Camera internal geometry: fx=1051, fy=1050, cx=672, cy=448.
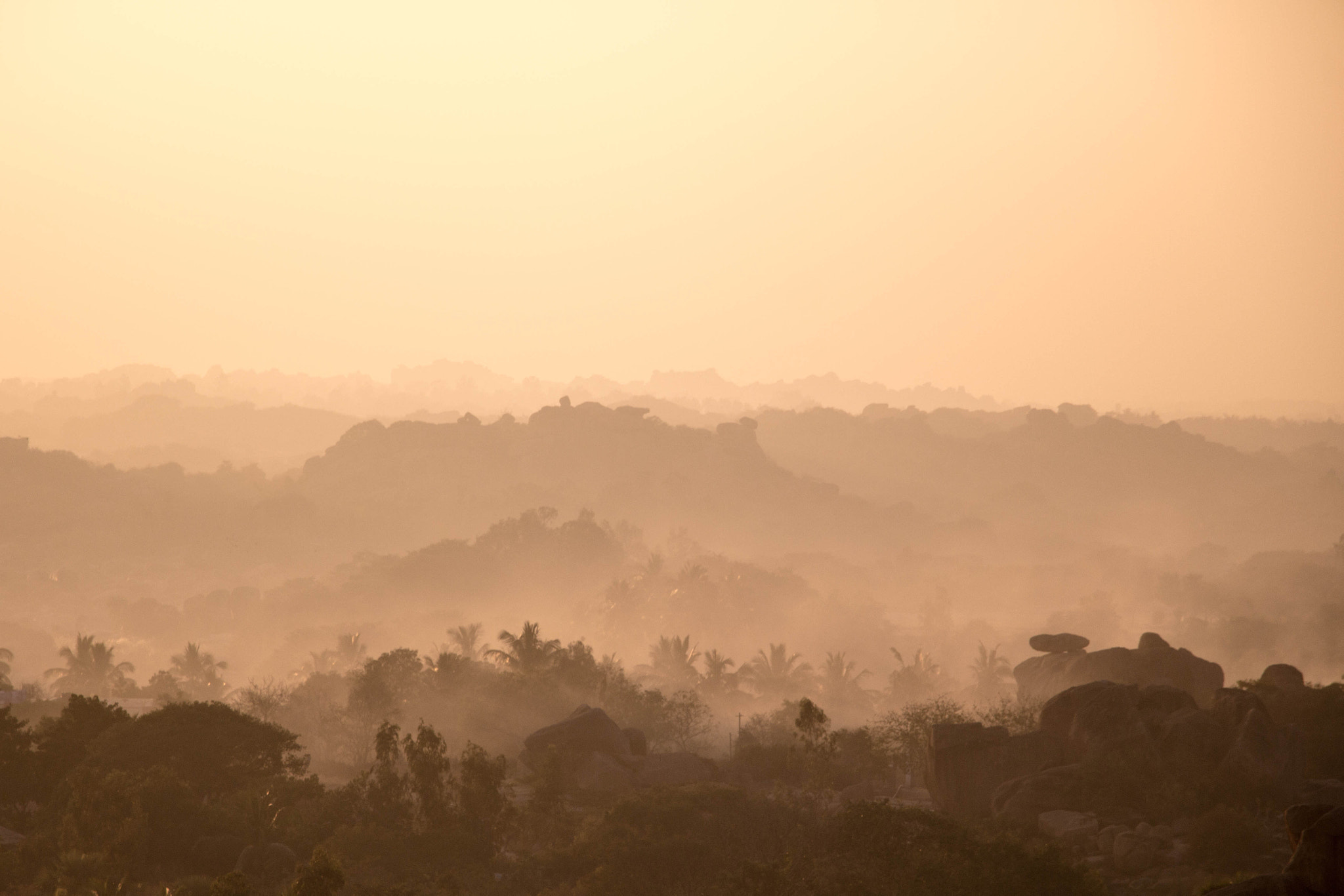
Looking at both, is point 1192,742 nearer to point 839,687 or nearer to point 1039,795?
point 1039,795

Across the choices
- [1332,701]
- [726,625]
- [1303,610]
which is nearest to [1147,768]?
[1332,701]

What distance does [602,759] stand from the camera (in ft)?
167

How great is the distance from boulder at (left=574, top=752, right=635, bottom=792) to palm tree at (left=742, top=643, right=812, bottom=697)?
1775 inches

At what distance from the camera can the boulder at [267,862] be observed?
31.2 meters

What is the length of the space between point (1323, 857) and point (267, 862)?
27634mm

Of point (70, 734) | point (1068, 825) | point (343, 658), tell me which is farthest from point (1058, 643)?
point (343, 658)

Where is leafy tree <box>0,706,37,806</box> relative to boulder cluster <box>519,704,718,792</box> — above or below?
above

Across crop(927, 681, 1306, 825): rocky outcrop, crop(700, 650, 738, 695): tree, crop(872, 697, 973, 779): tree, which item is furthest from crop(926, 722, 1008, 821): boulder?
crop(700, 650, 738, 695): tree

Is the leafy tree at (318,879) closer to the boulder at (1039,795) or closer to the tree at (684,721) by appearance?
the boulder at (1039,795)

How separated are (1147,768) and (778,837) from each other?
1560 cm

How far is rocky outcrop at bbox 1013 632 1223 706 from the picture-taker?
175 ft

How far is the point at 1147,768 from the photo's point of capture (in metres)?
40.2

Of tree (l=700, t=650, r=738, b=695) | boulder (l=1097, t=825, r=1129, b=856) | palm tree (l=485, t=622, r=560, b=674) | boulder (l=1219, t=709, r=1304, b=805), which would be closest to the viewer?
boulder (l=1097, t=825, r=1129, b=856)

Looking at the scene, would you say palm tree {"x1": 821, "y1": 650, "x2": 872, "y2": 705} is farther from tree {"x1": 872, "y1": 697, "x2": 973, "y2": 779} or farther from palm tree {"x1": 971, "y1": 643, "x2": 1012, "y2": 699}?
tree {"x1": 872, "y1": 697, "x2": 973, "y2": 779}
